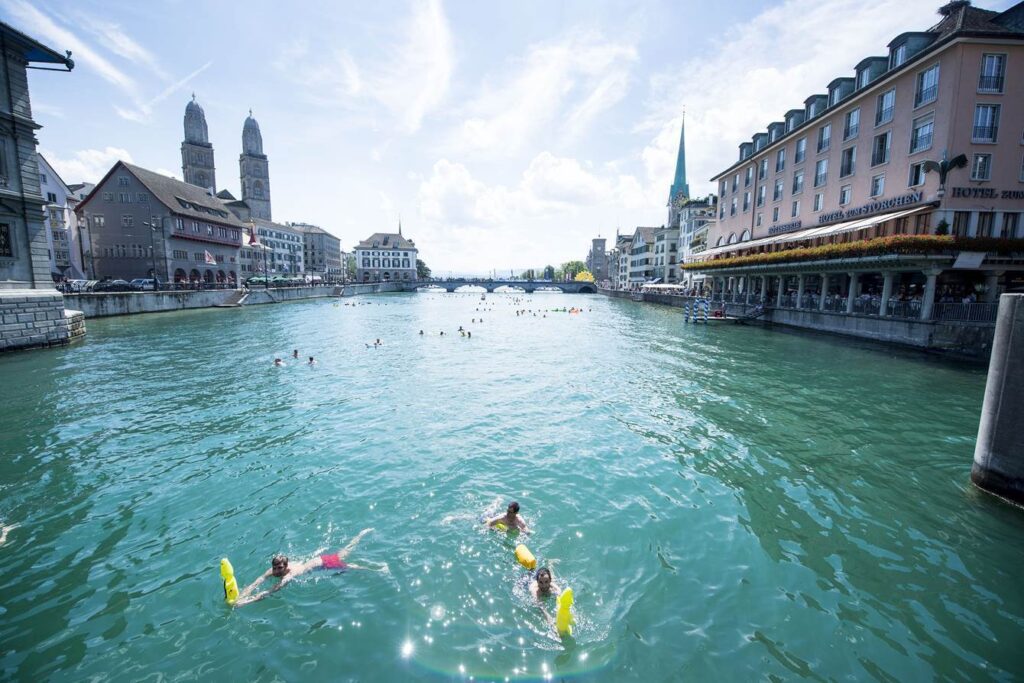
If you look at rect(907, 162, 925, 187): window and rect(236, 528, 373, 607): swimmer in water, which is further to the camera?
rect(907, 162, 925, 187): window

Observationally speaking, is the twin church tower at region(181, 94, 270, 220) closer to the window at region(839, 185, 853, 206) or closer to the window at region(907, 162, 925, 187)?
the window at region(839, 185, 853, 206)

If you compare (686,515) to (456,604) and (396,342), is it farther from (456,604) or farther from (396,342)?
(396,342)

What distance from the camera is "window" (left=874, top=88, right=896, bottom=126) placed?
32594 mm

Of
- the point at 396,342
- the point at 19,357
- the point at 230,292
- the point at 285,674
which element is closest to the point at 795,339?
the point at 396,342

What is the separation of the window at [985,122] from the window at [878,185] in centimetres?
528

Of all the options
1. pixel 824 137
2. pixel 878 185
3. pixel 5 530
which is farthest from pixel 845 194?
pixel 5 530

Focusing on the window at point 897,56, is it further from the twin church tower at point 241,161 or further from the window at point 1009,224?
the twin church tower at point 241,161

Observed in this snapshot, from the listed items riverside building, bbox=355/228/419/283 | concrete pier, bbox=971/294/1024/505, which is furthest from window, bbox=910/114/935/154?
riverside building, bbox=355/228/419/283

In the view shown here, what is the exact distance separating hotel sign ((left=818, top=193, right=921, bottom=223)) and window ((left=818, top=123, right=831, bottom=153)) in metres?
6.18

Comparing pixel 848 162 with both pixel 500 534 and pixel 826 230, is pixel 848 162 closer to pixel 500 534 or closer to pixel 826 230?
pixel 826 230

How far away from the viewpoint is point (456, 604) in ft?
23.2

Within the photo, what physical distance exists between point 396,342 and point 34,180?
73.9 ft

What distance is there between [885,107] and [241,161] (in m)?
150

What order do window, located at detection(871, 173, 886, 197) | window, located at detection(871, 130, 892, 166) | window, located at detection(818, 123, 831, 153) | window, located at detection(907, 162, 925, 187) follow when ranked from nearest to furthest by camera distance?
window, located at detection(907, 162, 925, 187), window, located at detection(871, 130, 892, 166), window, located at detection(871, 173, 886, 197), window, located at detection(818, 123, 831, 153)
